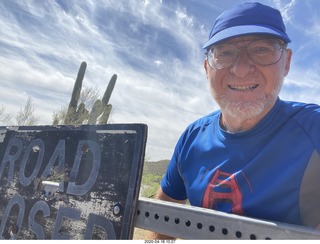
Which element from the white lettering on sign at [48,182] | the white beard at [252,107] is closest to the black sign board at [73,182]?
the white lettering on sign at [48,182]

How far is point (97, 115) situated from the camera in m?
11.7

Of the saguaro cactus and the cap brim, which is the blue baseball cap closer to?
the cap brim

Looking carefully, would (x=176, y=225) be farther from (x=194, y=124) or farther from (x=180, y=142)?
(x=194, y=124)

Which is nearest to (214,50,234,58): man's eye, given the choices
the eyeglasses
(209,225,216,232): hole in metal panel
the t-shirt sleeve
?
the eyeglasses

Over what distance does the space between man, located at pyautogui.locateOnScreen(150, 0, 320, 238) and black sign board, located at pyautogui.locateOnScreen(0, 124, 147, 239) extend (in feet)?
1.60

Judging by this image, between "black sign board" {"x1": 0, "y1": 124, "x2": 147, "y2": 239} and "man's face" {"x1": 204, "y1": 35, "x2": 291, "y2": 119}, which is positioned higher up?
"man's face" {"x1": 204, "y1": 35, "x2": 291, "y2": 119}

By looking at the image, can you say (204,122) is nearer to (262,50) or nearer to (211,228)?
(262,50)

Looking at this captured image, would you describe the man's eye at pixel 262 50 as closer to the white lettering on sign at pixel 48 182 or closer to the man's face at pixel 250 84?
the man's face at pixel 250 84

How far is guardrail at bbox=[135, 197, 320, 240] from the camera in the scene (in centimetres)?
88

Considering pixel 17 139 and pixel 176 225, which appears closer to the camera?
pixel 176 225

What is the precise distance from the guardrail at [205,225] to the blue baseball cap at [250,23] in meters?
0.97

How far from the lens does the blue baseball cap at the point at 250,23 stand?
4.84 feet

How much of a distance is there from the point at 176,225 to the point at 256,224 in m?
0.30

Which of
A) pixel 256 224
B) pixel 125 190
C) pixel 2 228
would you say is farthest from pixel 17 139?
pixel 256 224
